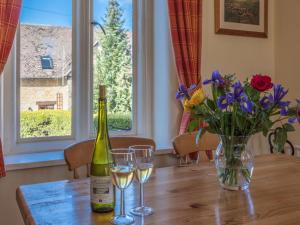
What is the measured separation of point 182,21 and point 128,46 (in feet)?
1.46

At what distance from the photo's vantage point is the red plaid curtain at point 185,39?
237cm

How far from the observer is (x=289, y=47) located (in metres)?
2.82

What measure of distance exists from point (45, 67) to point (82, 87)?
0.28 m

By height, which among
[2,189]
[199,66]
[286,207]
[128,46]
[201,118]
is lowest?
Answer: [2,189]

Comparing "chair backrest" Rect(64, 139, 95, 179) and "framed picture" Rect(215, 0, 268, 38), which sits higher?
"framed picture" Rect(215, 0, 268, 38)

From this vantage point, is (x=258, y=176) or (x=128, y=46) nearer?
(x=258, y=176)

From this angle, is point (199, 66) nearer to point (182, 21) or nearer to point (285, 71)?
point (182, 21)

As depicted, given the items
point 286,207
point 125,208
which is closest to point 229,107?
point 286,207

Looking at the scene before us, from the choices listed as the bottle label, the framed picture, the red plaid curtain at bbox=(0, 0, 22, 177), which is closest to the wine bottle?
the bottle label

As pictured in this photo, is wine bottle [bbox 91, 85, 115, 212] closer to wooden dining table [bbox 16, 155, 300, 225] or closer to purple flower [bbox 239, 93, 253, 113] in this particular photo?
wooden dining table [bbox 16, 155, 300, 225]

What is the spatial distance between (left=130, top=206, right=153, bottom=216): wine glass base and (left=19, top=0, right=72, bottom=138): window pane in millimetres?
1470

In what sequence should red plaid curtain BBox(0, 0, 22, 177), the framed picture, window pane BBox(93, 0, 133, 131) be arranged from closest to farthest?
red plaid curtain BBox(0, 0, 22, 177) → window pane BBox(93, 0, 133, 131) → the framed picture

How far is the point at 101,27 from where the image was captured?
8.00 feet

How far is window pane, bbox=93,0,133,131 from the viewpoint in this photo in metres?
2.44
